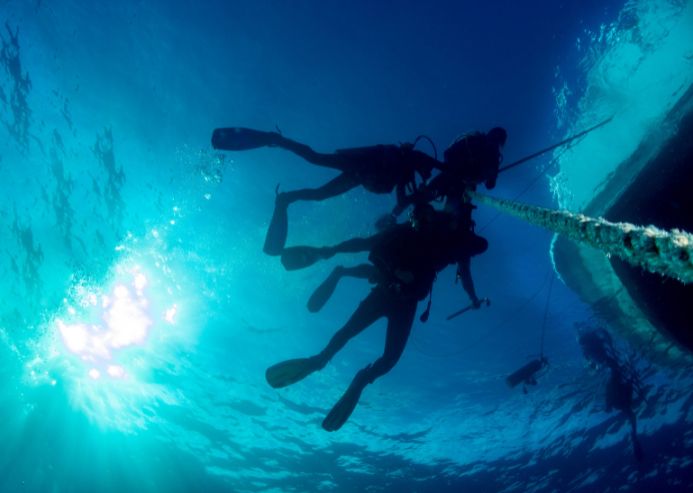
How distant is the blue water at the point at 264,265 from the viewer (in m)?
10.3

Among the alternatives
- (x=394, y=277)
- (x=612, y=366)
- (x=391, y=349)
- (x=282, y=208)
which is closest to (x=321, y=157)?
(x=282, y=208)

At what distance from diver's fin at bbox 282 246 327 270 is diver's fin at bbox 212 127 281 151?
5.52 ft

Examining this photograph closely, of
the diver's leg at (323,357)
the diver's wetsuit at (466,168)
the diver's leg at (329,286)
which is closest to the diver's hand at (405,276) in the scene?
Result: the diver's leg at (323,357)

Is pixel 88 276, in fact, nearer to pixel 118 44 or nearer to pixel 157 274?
pixel 157 274

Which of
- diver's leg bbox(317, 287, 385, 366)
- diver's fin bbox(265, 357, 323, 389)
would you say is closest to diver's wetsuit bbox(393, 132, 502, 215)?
diver's leg bbox(317, 287, 385, 366)

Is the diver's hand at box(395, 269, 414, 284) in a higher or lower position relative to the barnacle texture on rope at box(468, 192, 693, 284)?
higher

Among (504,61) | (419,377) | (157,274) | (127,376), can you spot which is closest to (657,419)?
(419,377)

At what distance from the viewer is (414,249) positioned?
5.61 metres

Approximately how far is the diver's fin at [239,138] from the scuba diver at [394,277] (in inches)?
67.2

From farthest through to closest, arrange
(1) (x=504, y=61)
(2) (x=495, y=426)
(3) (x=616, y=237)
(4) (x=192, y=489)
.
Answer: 1. (4) (x=192, y=489)
2. (2) (x=495, y=426)
3. (1) (x=504, y=61)
4. (3) (x=616, y=237)

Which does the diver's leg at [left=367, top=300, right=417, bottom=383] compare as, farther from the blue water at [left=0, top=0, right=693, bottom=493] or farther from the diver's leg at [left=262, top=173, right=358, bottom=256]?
the blue water at [left=0, top=0, right=693, bottom=493]

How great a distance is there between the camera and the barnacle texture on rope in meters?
1.02

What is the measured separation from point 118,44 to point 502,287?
15.4 meters

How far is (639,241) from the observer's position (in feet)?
4.07
